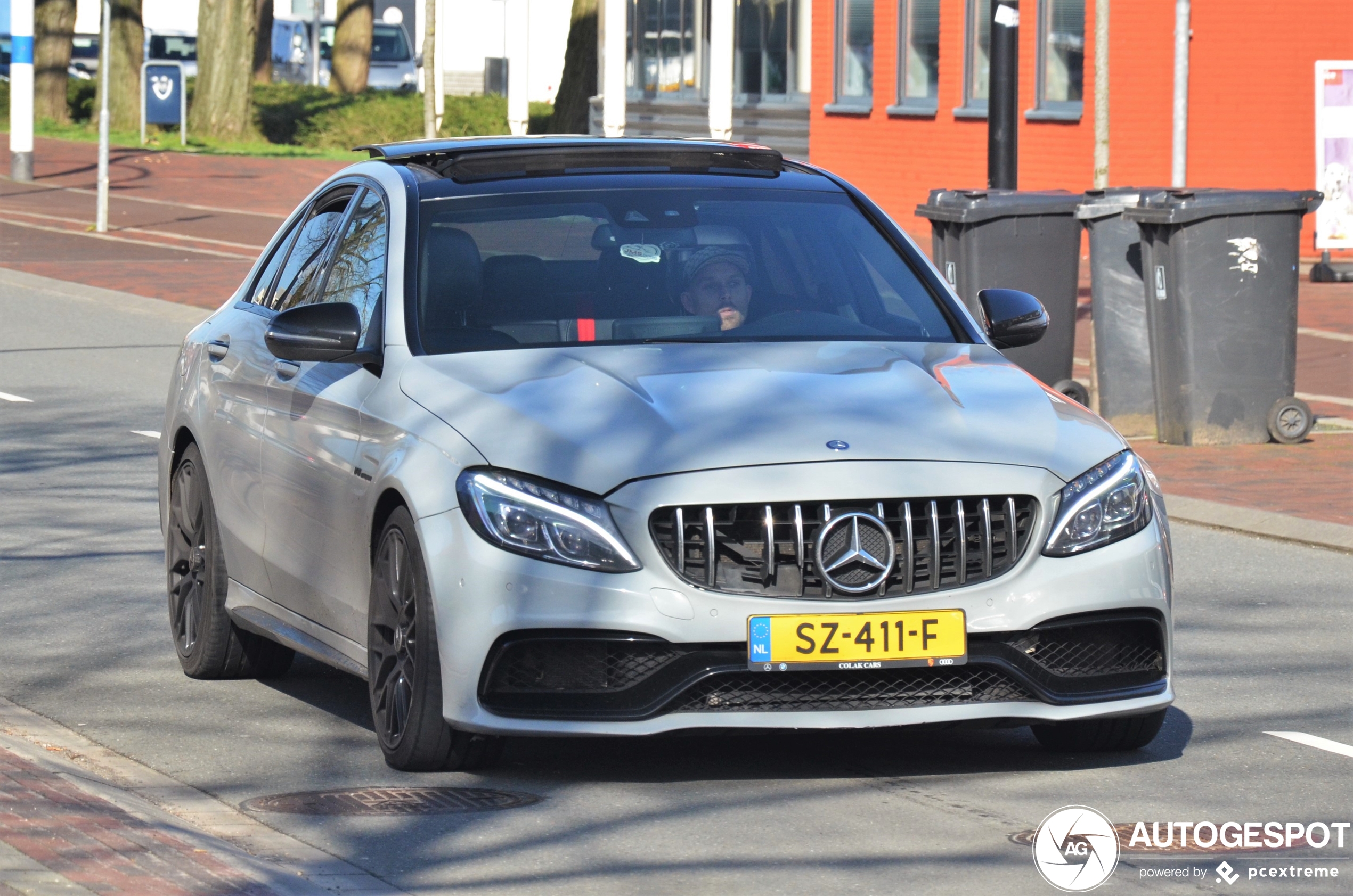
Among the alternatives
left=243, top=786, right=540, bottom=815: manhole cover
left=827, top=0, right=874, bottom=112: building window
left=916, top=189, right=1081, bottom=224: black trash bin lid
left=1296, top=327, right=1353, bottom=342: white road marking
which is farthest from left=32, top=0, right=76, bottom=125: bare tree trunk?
left=243, top=786, right=540, bottom=815: manhole cover

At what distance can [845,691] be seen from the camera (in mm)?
5523

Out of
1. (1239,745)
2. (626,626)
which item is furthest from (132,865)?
(1239,745)

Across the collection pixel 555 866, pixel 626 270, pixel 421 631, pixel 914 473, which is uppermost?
pixel 626 270

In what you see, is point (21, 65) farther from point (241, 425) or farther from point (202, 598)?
point (241, 425)

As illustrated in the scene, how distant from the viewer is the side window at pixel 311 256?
711 centimetres

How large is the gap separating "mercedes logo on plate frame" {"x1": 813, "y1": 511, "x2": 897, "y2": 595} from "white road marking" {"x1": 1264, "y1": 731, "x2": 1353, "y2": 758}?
1569mm

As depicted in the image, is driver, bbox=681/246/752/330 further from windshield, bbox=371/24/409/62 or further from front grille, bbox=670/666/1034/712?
windshield, bbox=371/24/409/62

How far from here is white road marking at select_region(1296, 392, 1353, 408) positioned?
14.5 meters

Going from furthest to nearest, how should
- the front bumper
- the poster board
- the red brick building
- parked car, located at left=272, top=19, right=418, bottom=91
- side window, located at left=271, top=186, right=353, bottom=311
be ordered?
parked car, located at left=272, top=19, right=418, bottom=91
the red brick building
the poster board
side window, located at left=271, top=186, right=353, bottom=311
the front bumper

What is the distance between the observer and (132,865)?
4.59 meters

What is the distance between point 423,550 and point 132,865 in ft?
3.96

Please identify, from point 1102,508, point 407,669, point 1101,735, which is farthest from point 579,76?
point 1102,508

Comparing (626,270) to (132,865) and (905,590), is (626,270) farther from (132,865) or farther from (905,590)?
(132,865)

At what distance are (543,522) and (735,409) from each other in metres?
0.57
